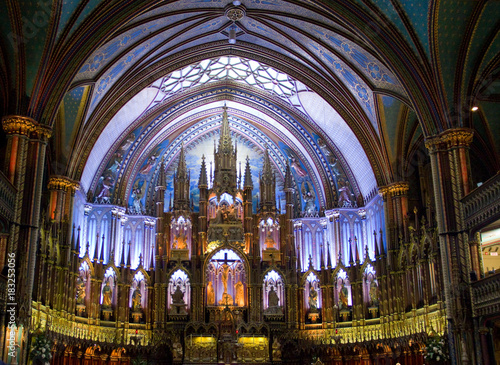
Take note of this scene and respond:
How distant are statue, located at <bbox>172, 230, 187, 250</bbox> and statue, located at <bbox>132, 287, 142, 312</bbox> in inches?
116

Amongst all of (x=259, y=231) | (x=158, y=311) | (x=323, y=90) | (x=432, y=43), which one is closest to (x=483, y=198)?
(x=432, y=43)

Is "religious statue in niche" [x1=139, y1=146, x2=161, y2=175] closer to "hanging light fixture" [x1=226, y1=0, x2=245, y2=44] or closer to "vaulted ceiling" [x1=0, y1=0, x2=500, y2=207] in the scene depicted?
"vaulted ceiling" [x1=0, y1=0, x2=500, y2=207]

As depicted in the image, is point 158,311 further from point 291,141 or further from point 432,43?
point 432,43

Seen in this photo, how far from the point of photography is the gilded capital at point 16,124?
19094 mm

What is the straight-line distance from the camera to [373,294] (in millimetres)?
26469

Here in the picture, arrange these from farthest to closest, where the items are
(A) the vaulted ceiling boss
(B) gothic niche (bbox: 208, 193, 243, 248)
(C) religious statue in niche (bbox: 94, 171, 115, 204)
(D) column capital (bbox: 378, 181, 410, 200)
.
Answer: (B) gothic niche (bbox: 208, 193, 243, 248), (C) religious statue in niche (bbox: 94, 171, 115, 204), (D) column capital (bbox: 378, 181, 410, 200), (A) the vaulted ceiling boss

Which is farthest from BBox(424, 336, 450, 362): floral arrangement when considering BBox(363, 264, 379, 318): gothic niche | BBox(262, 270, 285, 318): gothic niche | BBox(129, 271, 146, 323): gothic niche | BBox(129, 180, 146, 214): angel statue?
BBox(129, 180, 146, 214): angel statue

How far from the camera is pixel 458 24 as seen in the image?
2025 cm

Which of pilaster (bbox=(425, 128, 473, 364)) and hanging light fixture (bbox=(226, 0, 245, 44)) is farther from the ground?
hanging light fixture (bbox=(226, 0, 245, 44))

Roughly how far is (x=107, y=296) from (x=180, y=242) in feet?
15.6

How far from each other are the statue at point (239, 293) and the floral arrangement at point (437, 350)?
10831 millimetres

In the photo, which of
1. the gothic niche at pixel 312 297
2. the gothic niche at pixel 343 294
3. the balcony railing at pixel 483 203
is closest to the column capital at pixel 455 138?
the balcony railing at pixel 483 203

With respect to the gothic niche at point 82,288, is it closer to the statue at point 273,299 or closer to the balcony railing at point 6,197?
the balcony railing at point 6,197

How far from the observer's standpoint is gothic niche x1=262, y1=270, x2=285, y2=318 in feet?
Answer: 92.9
